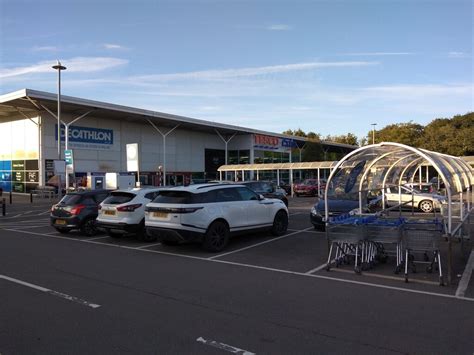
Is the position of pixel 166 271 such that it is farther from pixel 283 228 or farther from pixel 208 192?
pixel 283 228

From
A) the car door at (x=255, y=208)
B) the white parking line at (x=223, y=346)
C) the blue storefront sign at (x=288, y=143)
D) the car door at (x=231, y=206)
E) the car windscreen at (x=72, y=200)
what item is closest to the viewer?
the white parking line at (x=223, y=346)

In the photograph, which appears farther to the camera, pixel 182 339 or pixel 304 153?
pixel 304 153

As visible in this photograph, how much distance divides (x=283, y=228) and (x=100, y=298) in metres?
7.42

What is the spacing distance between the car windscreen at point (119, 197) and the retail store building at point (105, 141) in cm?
2064

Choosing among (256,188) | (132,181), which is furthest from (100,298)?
(132,181)

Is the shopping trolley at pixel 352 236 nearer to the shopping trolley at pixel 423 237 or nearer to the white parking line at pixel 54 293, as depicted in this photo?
the shopping trolley at pixel 423 237

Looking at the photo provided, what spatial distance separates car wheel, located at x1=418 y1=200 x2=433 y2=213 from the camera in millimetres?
19906

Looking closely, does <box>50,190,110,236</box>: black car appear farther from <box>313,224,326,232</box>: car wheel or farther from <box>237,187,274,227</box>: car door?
<box>313,224,326,232</box>: car wheel

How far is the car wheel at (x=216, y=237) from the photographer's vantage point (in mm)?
10086

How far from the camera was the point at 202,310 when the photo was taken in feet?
18.9

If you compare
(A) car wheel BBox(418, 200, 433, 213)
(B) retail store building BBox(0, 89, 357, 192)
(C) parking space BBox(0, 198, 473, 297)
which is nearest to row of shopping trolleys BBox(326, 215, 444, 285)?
(C) parking space BBox(0, 198, 473, 297)

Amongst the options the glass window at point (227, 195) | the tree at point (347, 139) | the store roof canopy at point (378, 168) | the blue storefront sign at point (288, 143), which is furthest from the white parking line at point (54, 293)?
the tree at point (347, 139)

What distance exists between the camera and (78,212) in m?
13.2

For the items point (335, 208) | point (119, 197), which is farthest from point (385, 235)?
point (119, 197)
